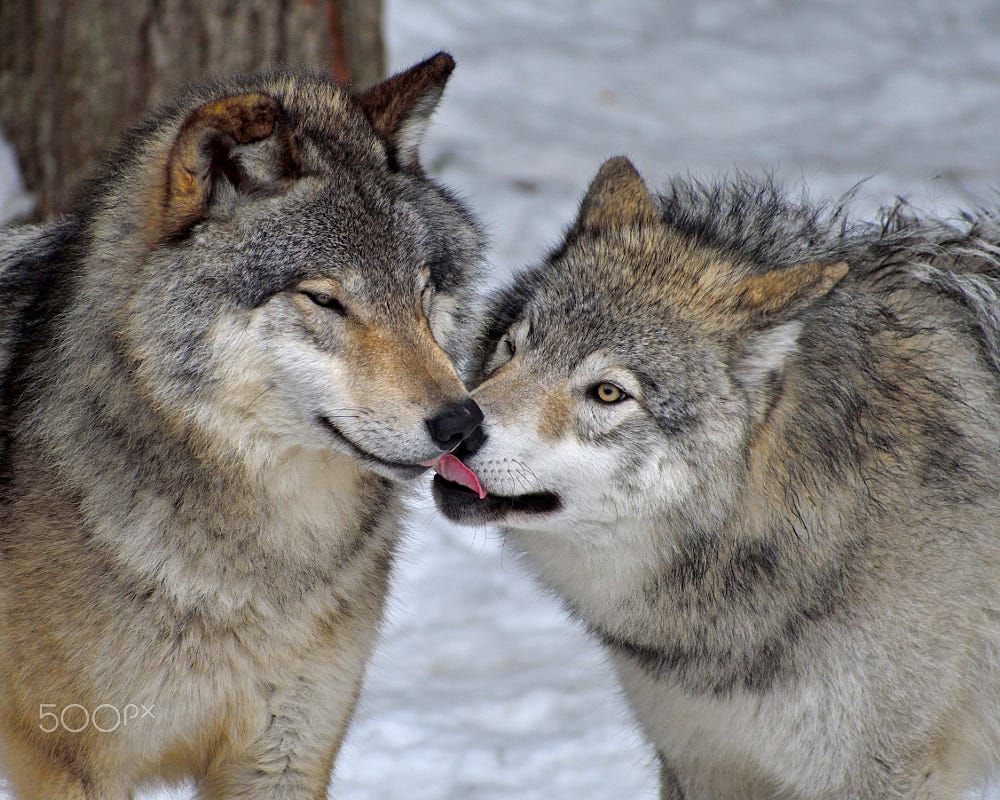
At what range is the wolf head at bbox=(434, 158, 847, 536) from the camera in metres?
3.42

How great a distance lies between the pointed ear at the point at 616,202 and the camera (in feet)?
12.6

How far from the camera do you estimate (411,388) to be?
3.13 m

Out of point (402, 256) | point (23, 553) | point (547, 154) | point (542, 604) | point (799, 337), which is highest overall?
point (402, 256)

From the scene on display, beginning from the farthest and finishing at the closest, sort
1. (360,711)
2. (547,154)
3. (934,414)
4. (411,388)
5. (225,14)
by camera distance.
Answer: (547,154), (225,14), (360,711), (934,414), (411,388)

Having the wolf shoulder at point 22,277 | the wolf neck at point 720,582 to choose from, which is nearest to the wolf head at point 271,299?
the wolf shoulder at point 22,277

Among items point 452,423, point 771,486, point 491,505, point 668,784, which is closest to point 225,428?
point 452,423

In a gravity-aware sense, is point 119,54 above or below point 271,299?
below

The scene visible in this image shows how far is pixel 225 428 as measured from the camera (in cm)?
326

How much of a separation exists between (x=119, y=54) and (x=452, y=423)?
3668 millimetres

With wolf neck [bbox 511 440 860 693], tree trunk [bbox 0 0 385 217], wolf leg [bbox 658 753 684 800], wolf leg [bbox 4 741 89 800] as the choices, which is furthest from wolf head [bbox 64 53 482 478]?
tree trunk [bbox 0 0 385 217]

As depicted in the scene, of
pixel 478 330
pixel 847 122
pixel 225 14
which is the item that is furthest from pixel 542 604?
pixel 847 122

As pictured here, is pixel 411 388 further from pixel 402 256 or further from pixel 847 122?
pixel 847 122

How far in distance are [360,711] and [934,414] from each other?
2.49m

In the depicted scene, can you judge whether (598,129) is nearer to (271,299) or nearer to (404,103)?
(404,103)
